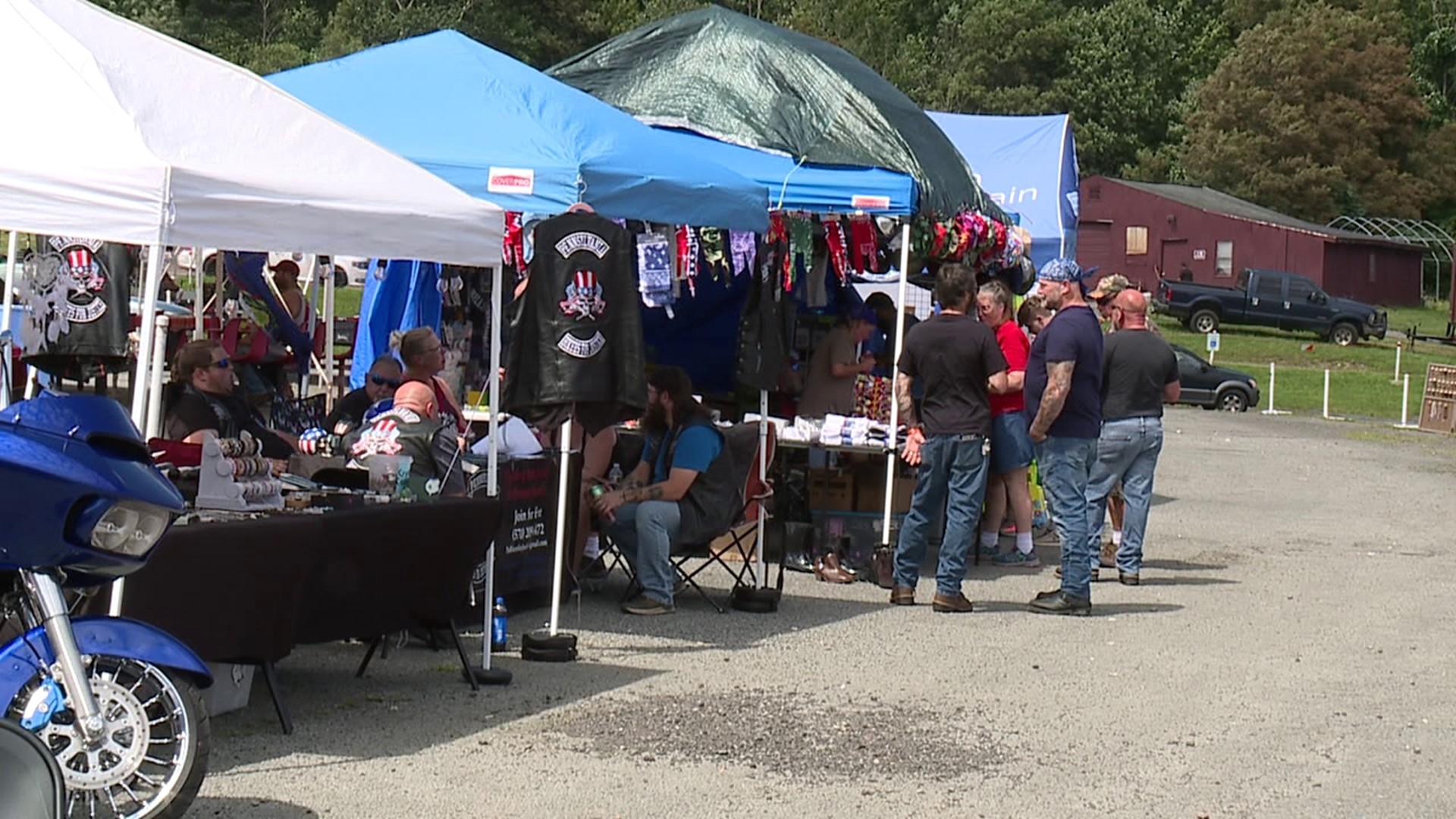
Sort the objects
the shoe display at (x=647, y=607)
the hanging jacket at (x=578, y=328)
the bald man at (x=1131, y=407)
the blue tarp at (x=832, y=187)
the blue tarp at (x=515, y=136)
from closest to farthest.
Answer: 1. the hanging jacket at (x=578, y=328)
2. the blue tarp at (x=515, y=136)
3. the shoe display at (x=647, y=607)
4. the bald man at (x=1131, y=407)
5. the blue tarp at (x=832, y=187)

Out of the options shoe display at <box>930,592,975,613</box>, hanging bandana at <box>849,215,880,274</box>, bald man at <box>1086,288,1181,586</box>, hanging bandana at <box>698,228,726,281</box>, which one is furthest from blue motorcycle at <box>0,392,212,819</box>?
hanging bandana at <box>849,215,880,274</box>

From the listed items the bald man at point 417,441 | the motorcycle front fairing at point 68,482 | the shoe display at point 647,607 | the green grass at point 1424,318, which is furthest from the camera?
the green grass at point 1424,318

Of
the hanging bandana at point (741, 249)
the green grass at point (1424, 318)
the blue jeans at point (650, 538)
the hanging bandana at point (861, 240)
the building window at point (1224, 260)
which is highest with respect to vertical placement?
the building window at point (1224, 260)

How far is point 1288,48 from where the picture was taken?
64.2 m

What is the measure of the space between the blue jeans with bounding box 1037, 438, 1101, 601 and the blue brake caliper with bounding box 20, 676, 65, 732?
21.7ft

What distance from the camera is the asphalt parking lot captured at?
6734 mm

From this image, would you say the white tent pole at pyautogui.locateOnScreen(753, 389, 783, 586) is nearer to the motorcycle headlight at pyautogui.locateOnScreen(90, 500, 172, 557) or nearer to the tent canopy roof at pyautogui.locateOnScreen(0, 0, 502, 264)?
the tent canopy roof at pyautogui.locateOnScreen(0, 0, 502, 264)

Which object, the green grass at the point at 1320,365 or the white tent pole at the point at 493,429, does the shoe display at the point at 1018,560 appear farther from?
the green grass at the point at 1320,365

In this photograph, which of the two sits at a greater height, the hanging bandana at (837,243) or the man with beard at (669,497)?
the hanging bandana at (837,243)

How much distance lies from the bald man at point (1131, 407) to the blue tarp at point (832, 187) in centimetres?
156

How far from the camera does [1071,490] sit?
10.9 m

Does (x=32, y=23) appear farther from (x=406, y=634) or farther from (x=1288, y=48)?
(x=1288, y=48)

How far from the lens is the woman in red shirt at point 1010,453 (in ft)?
43.3

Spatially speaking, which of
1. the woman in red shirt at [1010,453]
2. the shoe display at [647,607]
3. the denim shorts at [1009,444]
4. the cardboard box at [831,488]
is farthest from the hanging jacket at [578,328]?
the denim shorts at [1009,444]
